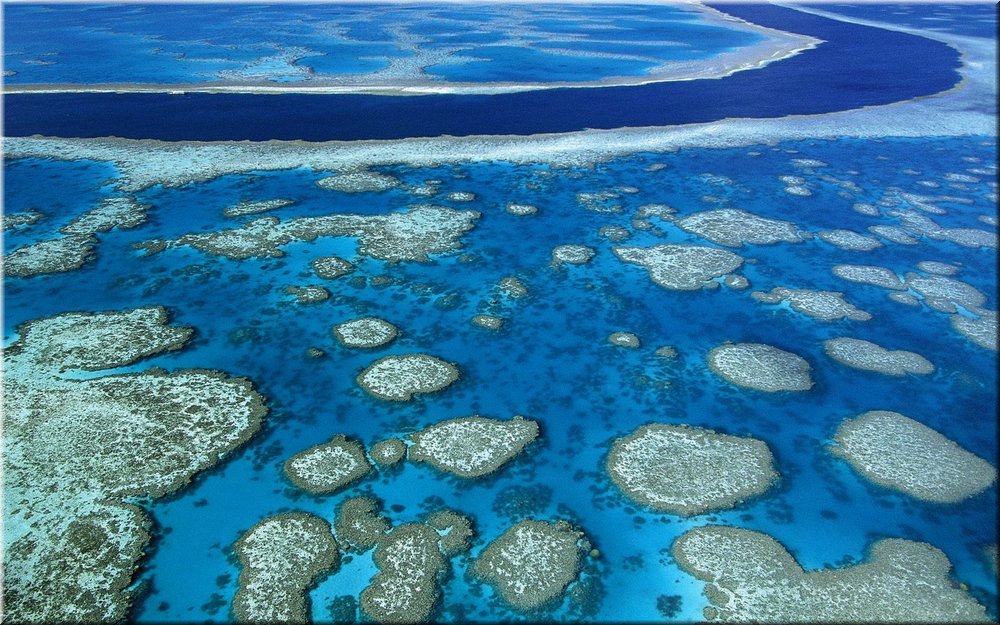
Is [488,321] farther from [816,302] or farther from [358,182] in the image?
[358,182]

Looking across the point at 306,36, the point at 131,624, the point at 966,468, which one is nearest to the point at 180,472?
the point at 131,624

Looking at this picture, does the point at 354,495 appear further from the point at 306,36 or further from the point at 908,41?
the point at 908,41

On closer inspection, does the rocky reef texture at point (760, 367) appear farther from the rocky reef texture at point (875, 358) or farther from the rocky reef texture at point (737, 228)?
the rocky reef texture at point (737, 228)

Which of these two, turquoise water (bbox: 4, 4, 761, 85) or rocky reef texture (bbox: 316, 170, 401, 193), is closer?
rocky reef texture (bbox: 316, 170, 401, 193)

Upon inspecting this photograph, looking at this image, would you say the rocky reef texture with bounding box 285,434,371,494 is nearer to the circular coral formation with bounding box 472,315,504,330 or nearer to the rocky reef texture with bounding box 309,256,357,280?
the circular coral formation with bounding box 472,315,504,330

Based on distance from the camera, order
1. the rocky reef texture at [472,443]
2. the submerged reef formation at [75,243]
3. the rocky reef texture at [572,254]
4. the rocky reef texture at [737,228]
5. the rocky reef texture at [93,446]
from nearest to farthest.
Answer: the rocky reef texture at [93,446], the rocky reef texture at [472,443], the submerged reef formation at [75,243], the rocky reef texture at [572,254], the rocky reef texture at [737,228]

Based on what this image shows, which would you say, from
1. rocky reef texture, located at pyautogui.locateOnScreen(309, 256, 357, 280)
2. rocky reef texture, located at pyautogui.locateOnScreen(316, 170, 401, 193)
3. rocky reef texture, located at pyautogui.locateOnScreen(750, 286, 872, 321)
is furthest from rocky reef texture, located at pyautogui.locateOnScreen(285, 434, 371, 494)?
rocky reef texture, located at pyautogui.locateOnScreen(316, 170, 401, 193)

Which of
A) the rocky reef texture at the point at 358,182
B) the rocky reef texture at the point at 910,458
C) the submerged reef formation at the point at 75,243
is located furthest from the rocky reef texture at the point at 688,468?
the submerged reef formation at the point at 75,243
